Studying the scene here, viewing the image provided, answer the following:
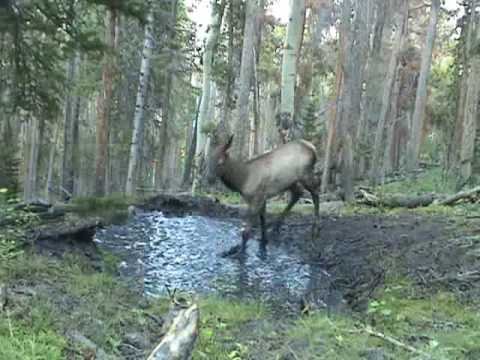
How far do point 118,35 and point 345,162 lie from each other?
9.03 metres

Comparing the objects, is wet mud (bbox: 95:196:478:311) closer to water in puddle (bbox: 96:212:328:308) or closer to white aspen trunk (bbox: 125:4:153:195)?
water in puddle (bbox: 96:212:328:308)

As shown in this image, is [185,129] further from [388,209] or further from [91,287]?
[91,287]

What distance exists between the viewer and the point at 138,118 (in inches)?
626

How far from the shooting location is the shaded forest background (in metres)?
8.49

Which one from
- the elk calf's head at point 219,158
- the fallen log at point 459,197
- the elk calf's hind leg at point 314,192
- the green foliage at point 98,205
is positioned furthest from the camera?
the fallen log at point 459,197

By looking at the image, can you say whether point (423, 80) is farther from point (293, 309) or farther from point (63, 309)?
point (63, 309)

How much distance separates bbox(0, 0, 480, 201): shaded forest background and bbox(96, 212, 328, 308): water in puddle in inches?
93.6

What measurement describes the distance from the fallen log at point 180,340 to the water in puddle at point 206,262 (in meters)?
2.34

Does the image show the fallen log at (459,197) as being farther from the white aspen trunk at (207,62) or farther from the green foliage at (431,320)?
the white aspen trunk at (207,62)

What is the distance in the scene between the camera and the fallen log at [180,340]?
318 cm

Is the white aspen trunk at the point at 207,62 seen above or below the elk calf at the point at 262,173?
above

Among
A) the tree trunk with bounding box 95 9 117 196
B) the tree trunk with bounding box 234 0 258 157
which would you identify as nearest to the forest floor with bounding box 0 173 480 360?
the tree trunk with bounding box 95 9 117 196

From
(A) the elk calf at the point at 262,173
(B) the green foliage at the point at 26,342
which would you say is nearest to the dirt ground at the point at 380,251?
(A) the elk calf at the point at 262,173

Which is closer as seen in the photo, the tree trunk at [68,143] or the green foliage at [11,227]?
the green foliage at [11,227]
